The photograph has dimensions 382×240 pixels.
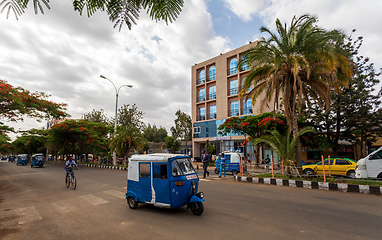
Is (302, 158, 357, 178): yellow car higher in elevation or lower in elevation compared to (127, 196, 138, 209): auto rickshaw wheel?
higher

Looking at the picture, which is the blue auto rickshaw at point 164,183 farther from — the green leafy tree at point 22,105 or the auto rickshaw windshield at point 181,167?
the green leafy tree at point 22,105

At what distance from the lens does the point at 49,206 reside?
24.9ft

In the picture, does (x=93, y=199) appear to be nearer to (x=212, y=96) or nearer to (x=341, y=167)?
(x=341, y=167)

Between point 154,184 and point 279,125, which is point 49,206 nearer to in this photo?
point 154,184

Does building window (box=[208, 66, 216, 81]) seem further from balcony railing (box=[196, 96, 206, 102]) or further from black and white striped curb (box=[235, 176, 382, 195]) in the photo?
black and white striped curb (box=[235, 176, 382, 195])

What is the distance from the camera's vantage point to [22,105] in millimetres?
14141

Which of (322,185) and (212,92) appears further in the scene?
(212,92)

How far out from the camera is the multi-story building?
32.7m

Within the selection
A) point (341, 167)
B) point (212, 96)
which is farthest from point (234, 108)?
point (341, 167)

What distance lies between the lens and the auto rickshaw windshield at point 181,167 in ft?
20.1

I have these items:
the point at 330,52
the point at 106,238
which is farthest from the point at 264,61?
the point at 106,238

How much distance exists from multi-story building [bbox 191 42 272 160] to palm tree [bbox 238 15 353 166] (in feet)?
56.5

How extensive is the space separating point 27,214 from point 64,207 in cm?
101

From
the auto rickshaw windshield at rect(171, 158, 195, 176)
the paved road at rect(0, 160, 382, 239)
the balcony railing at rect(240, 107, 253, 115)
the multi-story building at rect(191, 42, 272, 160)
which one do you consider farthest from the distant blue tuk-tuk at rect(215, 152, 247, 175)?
the balcony railing at rect(240, 107, 253, 115)
